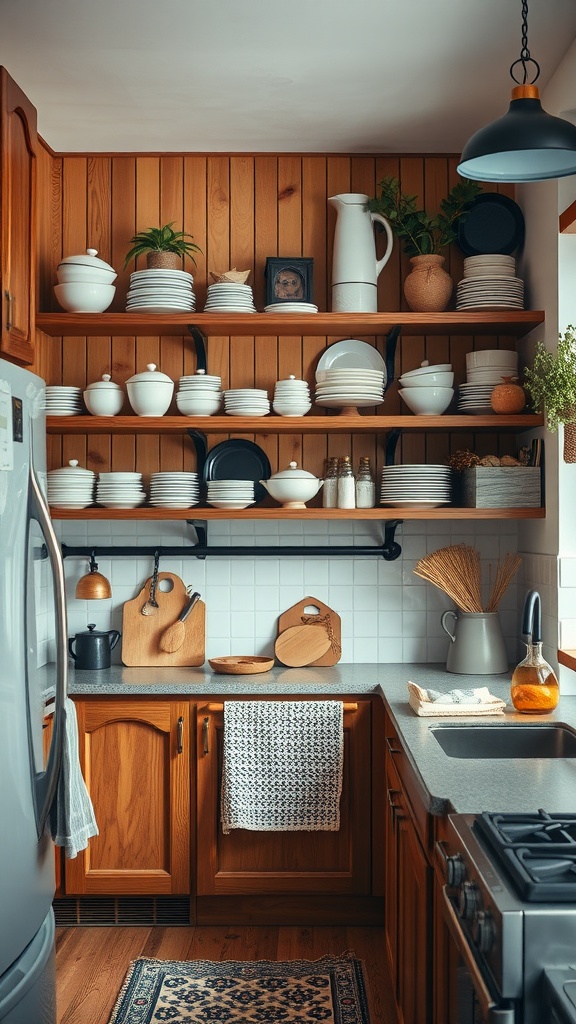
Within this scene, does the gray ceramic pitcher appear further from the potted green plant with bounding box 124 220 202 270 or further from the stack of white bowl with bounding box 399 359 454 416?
the potted green plant with bounding box 124 220 202 270

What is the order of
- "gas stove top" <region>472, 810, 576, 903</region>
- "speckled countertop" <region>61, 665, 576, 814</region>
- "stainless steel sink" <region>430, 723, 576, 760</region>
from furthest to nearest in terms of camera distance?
1. "stainless steel sink" <region>430, 723, 576, 760</region>
2. "speckled countertop" <region>61, 665, 576, 814</region>
3. "gas stove top" <region>472, 810, 576, 903</region>

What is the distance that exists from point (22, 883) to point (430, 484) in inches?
73.3

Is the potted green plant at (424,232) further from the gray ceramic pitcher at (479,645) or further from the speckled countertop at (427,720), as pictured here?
the speckled countertop at (427,720)

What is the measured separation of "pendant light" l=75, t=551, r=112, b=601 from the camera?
3.52 metres

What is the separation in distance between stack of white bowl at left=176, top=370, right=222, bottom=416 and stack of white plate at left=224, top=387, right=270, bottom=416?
57 mm

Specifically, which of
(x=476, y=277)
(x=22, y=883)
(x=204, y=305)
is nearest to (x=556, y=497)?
(x=476, y=277)

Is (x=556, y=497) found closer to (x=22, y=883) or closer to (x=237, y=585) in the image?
(x=237, y=585)

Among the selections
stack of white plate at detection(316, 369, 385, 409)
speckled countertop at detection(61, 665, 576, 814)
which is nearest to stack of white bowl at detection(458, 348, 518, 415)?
stack of white plate at detection(316, 369, 385, 409)

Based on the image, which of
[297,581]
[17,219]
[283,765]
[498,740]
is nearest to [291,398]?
[297,581]

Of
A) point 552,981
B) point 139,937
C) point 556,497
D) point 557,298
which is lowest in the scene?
point 139,937

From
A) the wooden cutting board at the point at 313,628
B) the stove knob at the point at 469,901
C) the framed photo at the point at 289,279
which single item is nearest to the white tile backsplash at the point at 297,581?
the wooden cutting board at the point at 313,628

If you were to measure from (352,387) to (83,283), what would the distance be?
1.00m

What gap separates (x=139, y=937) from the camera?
10.6 ft

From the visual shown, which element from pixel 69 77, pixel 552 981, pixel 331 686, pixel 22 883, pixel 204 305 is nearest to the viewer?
pixel 552 981
